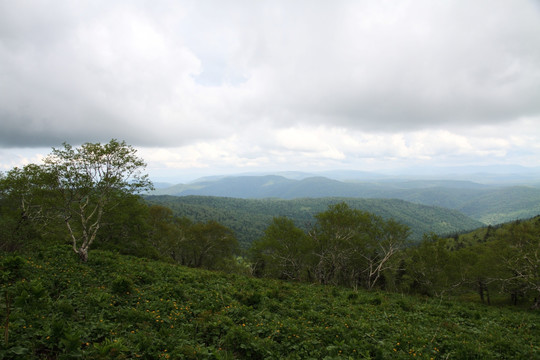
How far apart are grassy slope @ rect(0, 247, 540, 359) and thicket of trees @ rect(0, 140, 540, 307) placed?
16.6 feet

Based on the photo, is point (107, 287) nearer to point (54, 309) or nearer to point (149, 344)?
point (54, 309)

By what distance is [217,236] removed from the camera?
4775cm

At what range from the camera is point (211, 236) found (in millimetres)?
47656

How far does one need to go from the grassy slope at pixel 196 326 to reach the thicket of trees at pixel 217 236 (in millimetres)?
5066

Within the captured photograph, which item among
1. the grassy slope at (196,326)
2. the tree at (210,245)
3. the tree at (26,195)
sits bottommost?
the tree at (210,245)

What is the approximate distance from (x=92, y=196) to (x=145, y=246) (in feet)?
44.0

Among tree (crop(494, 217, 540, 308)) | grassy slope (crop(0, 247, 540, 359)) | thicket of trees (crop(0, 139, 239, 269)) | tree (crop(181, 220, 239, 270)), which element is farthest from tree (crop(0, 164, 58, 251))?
tree (crop(494, 217, 540, 308))

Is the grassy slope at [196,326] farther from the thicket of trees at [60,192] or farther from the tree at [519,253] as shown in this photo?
the tree at [519,253]

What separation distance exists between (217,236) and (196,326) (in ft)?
129

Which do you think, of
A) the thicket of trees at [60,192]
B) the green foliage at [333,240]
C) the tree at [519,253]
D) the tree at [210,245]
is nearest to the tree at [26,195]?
the thicket of trees at [60,192]

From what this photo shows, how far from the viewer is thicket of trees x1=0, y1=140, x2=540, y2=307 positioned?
17562 mm

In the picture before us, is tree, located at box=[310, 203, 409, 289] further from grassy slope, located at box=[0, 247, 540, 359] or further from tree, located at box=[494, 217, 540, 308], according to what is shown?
grassy slope, located at box=[0, 247, 540, 359]

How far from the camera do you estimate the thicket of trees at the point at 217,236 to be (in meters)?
17.6

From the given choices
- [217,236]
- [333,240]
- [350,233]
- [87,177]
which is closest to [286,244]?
[333,240]
